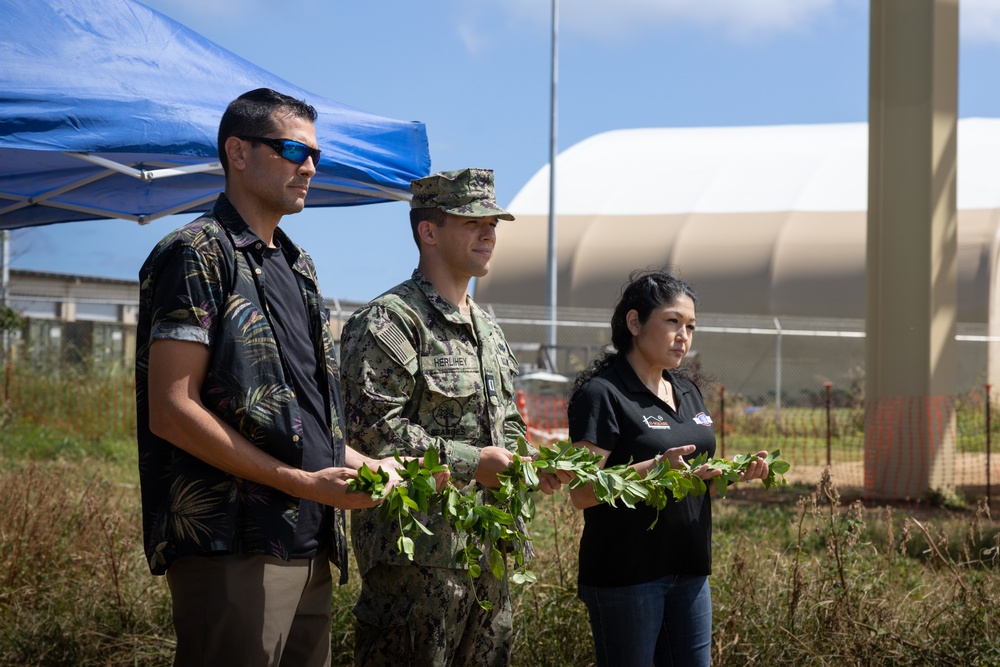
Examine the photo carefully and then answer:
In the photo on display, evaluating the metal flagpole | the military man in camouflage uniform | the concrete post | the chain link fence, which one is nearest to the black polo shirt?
the military man in camouflage uniform

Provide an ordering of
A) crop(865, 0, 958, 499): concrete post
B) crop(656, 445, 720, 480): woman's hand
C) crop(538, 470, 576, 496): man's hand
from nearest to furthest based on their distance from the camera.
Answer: crop(538, 470, 576, 496): man's hand → crop(656, 445, 720, 480): woman's hand → crop(865, 0, 958, 499): concrete post

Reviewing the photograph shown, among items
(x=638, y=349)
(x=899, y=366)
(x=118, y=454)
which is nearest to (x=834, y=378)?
(x=899, y=366)

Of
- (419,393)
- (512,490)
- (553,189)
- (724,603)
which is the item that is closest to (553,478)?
(512,490)

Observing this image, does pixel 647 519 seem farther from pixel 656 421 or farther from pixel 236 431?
pixel 236 431

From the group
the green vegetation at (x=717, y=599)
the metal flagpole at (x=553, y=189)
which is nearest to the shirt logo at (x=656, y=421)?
the green vegetation at (x=717, y=599)

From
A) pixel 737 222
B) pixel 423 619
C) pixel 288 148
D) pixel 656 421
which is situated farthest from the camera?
pixel 737 222

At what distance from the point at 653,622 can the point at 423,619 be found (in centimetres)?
80

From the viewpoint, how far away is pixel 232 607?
272 centimetres

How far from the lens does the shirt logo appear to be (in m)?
3.89

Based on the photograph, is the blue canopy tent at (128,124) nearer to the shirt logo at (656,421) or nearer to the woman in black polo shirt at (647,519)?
the woman in black polo shirt at (647,519)

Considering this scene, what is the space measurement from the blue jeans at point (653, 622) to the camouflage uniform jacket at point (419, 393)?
59 centimetres

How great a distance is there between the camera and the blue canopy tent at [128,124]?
509 cm

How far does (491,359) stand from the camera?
12.6 feet

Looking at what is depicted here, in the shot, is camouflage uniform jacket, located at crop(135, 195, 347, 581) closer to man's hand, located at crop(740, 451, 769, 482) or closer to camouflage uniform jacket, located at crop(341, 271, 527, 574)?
camouflage uniform jacket, located at crop(341, 271, 527, 574)
